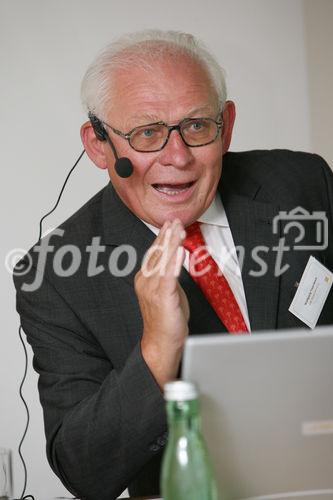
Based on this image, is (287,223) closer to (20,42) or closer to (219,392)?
(219,392)

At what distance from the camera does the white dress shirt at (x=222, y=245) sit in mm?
2016

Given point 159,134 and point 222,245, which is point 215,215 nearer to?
point 222,245

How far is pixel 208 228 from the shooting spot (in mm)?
2084

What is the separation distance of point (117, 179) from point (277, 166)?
56 centimetres

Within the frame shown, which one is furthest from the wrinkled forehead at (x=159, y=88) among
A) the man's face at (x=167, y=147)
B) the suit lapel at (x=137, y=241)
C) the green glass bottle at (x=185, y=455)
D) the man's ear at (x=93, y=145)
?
the green glass bottle at (x=185, y=455)

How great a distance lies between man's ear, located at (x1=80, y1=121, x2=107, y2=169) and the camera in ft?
6.60

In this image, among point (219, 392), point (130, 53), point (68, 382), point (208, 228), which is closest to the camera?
point (219, 392)

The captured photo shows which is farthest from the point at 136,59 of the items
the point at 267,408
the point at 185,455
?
the point at 185,455

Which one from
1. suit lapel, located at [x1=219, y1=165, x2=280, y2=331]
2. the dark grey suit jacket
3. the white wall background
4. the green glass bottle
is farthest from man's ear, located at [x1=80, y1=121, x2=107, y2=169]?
the green glass bottle

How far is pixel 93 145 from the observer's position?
2.04 meters

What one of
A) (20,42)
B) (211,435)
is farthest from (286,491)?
(20,42)

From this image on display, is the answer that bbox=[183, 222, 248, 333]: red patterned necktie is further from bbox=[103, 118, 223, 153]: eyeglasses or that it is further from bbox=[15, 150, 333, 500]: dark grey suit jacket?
bbox=[103, 118, 223, 153]: eyeglasses

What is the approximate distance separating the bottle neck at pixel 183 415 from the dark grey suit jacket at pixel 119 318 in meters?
0.49

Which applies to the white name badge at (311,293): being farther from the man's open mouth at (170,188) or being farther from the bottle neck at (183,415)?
the bottle neck at (183,415)
